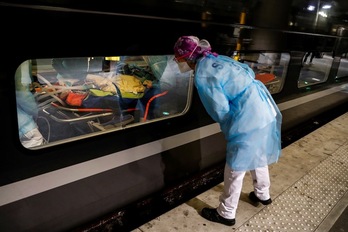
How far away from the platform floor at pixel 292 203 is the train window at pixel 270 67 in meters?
0.85

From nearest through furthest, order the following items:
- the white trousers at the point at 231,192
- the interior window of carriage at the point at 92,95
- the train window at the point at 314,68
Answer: the interior window of carriage at the point at 92,95
the white trousers at the point at 231,192
the train window at the point at 314,68

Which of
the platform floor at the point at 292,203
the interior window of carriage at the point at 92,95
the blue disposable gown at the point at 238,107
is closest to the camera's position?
the interior window of carriage at the point at 92,95

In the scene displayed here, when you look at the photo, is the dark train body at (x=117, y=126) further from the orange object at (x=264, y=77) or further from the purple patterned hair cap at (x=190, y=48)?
the purple patterned hair cap at (x=190, y=48)

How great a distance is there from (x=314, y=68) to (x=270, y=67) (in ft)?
5.46

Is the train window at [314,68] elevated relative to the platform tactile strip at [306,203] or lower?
elevated

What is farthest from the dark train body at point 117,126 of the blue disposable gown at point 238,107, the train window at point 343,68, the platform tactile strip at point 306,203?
the train window at point 343,68

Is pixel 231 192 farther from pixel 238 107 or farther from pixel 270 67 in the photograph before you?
pixel 270 67

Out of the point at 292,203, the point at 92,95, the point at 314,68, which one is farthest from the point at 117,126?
the point at 314,68

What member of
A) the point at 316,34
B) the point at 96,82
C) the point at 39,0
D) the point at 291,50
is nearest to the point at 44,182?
the point at 96,82

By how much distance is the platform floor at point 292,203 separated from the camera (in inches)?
88.0

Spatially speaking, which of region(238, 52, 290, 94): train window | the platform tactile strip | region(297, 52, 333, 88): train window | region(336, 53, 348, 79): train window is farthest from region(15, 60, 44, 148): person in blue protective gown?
region(336, 53, 348, 79): train window

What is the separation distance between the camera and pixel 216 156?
3125mm

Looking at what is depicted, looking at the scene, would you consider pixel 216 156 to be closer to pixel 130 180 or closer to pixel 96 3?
pixel 130 180

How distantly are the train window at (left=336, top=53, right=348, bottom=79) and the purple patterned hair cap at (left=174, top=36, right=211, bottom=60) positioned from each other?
434 centimetres
